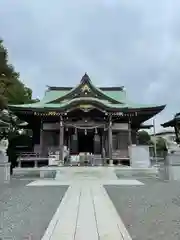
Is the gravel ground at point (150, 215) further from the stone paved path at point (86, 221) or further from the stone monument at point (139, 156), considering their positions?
the stone monument at point (139, 156)

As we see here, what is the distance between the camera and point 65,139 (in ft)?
72.3

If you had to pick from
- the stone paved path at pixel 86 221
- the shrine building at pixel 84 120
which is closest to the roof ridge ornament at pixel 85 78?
the shrine building at pixel 84 120

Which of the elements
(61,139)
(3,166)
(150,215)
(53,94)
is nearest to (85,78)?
(61,139)

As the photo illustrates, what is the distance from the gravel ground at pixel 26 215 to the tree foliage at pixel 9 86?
852 cm

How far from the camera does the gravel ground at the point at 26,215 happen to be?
13.7ft

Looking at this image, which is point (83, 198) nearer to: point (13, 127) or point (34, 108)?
point (34, 108)

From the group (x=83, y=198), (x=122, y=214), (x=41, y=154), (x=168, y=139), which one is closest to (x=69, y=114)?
(x=41, y=154)

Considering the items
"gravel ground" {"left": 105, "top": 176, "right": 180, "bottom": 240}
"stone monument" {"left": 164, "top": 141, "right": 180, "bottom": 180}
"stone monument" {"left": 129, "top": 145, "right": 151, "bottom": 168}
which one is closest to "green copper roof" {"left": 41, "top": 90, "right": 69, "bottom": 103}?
"stone monument" {"left": 129, "top": 145, "right": 151, "bottom": 168}

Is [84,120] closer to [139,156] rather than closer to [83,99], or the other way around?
[83,99]

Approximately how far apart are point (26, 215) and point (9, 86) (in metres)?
16.3

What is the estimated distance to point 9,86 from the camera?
20.3 metres

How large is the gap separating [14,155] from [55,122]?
421 centimetres

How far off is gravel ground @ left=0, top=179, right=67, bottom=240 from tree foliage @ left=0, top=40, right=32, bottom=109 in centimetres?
852

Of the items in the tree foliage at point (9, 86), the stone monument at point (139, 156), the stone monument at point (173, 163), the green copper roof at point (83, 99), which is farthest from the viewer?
the green copper roof at point (83, 99)
